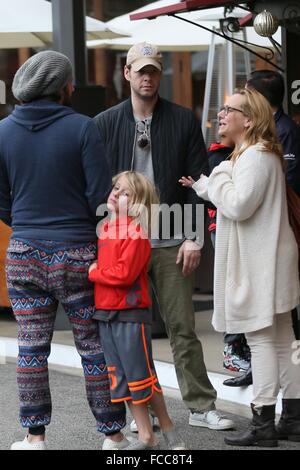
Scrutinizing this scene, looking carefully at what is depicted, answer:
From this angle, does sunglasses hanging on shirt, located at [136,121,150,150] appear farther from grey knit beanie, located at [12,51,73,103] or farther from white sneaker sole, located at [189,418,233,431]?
white sneaker sole, located at [189,418,233,431]

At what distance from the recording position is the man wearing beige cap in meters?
5.76

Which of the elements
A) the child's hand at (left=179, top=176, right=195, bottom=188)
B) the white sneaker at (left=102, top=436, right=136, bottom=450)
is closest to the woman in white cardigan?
the child's hand at (left=179, top=176, right=195, bottom=188)

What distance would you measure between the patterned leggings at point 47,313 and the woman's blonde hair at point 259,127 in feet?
3.21

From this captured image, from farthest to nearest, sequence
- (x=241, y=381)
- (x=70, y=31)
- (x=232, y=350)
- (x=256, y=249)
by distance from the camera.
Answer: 1. (x=70, y=31)
2. (x=232, y=350)
3. (x=241, y=381)
4. (x=256, y=249)

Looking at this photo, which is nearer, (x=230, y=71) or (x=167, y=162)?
(x=167, y=162)

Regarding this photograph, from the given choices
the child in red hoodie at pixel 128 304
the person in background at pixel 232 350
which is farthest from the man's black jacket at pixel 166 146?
the child in red hoodie at pixel 128 304

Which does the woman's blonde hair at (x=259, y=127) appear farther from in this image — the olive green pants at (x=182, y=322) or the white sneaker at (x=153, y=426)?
the white sneaker at (x=153, y=426)

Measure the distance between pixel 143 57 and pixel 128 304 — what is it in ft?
4.64

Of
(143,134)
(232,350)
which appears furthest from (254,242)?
(232,350)

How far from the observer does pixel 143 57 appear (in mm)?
5734

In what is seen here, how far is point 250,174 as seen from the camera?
5301 mm

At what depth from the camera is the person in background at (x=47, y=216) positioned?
493 cm

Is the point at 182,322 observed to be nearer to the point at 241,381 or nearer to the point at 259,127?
the point at 241,381
